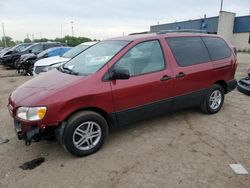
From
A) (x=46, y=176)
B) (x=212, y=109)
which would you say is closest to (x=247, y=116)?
(x=212, y=109)

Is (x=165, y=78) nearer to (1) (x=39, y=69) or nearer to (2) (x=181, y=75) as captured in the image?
(2) (x=181, y=75)

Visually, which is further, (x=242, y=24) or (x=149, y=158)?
(x=242, y=24)

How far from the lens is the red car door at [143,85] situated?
11.9 ft

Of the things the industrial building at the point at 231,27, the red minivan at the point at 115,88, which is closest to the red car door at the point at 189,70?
the red minivan at the point at 115,88

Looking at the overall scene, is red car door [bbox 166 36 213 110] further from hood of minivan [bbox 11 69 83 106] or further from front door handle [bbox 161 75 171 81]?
hood of minivan [bbox 11 69 83 106]

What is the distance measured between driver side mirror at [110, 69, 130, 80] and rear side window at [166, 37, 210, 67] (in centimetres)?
121

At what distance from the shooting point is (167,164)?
3.19m

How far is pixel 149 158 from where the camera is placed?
11.0ft

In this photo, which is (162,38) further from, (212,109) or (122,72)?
(212,109)

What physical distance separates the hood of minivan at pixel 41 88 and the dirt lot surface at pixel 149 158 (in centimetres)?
91

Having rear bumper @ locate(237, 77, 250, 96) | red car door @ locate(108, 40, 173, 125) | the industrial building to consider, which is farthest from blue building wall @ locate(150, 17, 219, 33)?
red car door @ locate(108, 40, 173, 125)

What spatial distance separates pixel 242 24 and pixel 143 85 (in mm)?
32733

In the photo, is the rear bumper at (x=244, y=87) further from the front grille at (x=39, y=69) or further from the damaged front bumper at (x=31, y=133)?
the front grille at (x=39, y=69)

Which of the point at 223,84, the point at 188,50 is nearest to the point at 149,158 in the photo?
the point at 188,50
